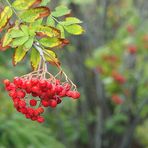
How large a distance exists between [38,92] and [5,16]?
328 mm

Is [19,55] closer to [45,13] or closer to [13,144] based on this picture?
[45,13]

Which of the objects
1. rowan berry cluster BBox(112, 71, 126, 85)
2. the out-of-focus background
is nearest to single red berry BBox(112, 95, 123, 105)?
the out-of-focus background

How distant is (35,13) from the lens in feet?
5.53

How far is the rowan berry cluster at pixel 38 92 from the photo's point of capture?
1541 mm

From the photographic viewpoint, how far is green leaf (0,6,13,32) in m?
1.66

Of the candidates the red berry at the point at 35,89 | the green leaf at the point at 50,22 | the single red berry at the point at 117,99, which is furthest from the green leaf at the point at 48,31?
the single red berry at the point at 117,99

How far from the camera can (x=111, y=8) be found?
21.5 ft

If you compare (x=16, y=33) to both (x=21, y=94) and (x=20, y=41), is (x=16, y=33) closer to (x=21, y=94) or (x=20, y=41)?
(x=20, y=41)

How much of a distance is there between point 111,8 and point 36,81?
5.13 metres

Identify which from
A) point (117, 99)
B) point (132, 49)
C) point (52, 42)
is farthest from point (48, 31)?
point (117, 99)

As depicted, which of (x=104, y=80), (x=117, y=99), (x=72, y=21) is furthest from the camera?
(x=117, y=99)

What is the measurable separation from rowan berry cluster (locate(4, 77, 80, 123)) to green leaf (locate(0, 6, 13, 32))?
204 mm

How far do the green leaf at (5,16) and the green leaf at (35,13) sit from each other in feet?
0.18

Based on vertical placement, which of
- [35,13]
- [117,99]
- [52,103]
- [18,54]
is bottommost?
[117,99]
